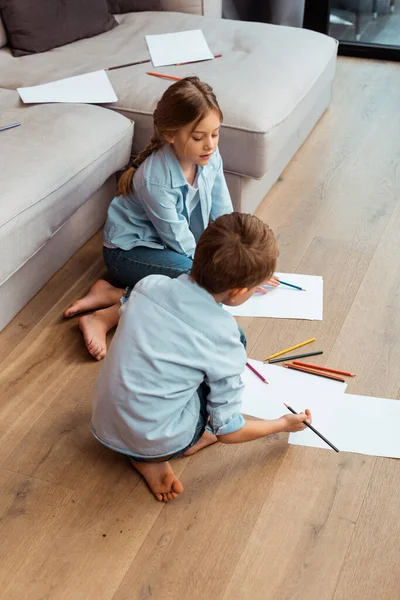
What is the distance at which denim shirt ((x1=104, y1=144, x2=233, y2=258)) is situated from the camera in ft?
6.40

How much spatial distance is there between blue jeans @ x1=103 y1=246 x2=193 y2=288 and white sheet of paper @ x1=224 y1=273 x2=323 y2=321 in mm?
194

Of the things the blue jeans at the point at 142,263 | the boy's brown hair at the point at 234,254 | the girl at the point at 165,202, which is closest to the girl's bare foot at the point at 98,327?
the girl at the point at 165,202

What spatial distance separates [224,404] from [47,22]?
68.0 inches

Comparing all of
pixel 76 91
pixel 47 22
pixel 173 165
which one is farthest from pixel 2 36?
pixel 173 165

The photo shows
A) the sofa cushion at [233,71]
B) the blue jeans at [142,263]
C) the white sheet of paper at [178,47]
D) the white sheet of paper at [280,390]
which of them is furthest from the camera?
the white sheet of paper at [178,47]

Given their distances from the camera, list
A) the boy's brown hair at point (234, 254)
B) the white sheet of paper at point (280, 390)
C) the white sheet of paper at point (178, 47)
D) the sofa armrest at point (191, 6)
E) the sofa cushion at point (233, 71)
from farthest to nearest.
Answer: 1. the sofa armrest at point (191, 6)
2. the white sheet of paper at point (178, 47)
3. the sofa cushion at point (233, 71)
4. the white sheet of paper at point (280, 390)
5. the boy's brown hair at point (234, 254)

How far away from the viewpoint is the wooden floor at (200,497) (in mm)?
1448

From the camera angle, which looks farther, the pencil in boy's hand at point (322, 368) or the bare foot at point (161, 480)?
the pencil in boy's hand at point (322, 368)

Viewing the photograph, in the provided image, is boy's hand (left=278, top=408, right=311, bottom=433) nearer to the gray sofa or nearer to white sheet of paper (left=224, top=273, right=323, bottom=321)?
white sheet of paper (left=224, top=273, right=323, bottom=321)

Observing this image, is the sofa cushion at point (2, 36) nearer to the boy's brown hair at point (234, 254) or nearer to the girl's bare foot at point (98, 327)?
the girl's bare foot at point (98, 327)

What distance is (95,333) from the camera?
1989 millimetres

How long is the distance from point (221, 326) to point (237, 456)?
398 mm

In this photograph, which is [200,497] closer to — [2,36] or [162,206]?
[162,206]

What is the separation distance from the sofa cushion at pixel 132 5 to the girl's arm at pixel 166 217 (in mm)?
1300
